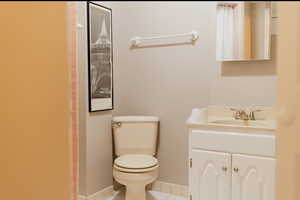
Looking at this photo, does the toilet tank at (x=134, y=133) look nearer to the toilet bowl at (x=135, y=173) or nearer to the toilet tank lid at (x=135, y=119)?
the toilet tank lid at (x=135, y=119)

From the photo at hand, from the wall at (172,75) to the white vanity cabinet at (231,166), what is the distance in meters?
0.50

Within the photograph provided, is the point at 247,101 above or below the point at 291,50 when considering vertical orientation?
below

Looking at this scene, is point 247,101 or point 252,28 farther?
point 247,101

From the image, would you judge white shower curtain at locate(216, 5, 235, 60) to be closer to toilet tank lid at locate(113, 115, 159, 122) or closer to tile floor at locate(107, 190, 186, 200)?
toilet tank lid at locate(113, 115, 159, 122)

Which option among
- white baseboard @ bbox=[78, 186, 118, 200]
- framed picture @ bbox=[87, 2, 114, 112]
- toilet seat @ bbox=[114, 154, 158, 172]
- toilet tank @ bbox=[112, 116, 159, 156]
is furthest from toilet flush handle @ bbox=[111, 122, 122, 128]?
white baseboard @ bbox=[78, 186, 118, 200]

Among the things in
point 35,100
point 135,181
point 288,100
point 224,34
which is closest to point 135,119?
point 135,181

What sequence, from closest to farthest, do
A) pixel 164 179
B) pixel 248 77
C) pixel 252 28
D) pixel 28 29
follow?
pixel 28 29 → pixel 252 28 → pixel 248 77 → pixel 164 179

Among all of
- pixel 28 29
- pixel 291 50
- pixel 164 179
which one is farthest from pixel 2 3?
pixel 164 179

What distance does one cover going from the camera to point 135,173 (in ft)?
6.23

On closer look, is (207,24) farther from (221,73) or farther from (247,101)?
(247,101)

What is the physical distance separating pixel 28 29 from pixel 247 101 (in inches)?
61.9

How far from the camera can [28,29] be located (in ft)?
3.02

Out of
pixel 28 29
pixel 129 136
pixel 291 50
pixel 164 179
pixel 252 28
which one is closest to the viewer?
pixel 291 50

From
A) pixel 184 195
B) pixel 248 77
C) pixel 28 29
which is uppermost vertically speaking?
pixel 28 29
